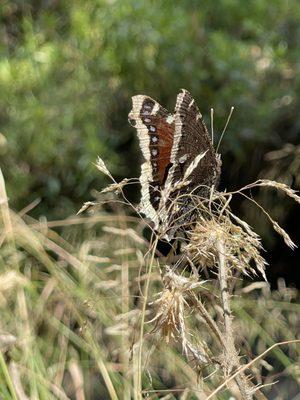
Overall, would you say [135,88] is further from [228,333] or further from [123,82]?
[228,333]

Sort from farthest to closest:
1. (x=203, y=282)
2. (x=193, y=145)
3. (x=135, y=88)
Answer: (x=135, y=88) → (x=193, y=145) → (x=203, y=282)

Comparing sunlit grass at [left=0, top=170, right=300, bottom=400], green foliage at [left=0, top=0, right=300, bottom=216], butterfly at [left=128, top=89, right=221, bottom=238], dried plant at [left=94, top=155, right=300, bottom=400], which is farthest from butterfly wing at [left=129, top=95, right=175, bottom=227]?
green foliage at [left=0, top=0, right=300, bottom=216]

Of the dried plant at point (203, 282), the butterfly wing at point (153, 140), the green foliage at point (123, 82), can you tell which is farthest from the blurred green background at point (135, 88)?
the dried plant at point (203, 282)

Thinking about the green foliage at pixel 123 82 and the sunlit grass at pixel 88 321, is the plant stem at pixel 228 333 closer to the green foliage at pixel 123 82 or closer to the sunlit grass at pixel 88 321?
the sunlit grass at pixel 88 321

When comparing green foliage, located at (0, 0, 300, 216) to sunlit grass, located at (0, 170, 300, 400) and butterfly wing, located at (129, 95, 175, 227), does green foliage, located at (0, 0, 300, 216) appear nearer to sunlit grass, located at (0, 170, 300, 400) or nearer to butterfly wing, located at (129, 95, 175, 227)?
sunlit grass, located at (0, 170, 300, 400)

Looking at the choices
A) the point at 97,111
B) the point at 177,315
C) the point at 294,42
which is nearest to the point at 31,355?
the point at 177,315

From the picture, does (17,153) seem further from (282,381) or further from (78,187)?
(282,381)

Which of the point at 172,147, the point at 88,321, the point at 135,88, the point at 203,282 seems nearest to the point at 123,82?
the point at 135,88
